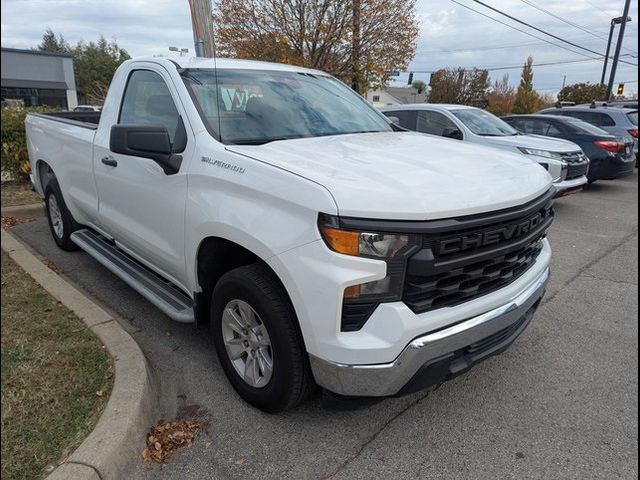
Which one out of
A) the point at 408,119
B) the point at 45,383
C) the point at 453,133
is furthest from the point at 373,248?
the point at 408,119

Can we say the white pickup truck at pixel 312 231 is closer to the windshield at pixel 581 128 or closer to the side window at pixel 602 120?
the windshield at pixel 581 128

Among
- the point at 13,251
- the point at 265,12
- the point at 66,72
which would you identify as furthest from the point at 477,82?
the point at 13,251

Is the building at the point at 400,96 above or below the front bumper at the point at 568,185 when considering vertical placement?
above

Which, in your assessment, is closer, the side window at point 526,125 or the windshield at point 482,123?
the windshield at point 482,123

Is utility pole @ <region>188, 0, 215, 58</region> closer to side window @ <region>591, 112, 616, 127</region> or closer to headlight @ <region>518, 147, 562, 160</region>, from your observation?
headlight @ <region>518, 147, 562, 160</region>

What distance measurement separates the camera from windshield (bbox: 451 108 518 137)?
→ 28.3 feet

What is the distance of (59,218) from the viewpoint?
5336 millimetres

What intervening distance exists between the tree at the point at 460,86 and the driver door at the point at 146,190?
1997 inches

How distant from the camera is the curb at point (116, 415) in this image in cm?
217

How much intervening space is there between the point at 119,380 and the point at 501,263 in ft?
7.12

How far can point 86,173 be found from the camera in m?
4.31

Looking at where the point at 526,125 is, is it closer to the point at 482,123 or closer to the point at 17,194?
the point at 482,123

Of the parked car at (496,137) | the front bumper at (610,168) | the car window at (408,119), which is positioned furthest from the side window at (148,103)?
the front bumper at (610,168)

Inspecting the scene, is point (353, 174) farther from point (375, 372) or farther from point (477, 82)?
point (477, 82)
